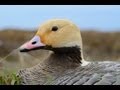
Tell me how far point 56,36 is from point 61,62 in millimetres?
195

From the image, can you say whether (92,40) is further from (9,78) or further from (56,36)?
(9,78)

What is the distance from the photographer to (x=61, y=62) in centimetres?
465

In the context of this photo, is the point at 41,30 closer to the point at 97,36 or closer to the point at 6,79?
the point at 6,79

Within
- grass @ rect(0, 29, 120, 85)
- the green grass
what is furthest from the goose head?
grass @ rect(0, 29, 120, 85)

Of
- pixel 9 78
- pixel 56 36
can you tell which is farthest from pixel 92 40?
pixel 9 78

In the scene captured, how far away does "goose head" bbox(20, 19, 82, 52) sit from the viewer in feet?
15.1

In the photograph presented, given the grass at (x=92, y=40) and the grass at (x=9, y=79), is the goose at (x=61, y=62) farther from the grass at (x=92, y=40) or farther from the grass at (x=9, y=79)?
the grass at (x=92, y=40)

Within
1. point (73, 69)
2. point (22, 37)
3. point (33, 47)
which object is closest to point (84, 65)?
point (73, 69)

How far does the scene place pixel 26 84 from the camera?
442cm

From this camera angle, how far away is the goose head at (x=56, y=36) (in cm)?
460

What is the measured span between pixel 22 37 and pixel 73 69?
5251mm

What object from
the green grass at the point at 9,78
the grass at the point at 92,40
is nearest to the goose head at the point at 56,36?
the green grass at the point at 9,78

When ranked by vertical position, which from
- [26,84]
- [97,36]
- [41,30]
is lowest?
[97,36]
